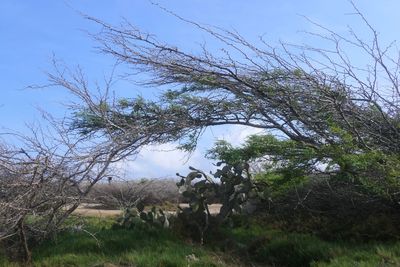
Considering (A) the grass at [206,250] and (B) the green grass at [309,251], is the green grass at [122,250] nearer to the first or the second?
(A) the grass at [206,250]

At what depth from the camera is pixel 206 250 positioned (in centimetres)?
784

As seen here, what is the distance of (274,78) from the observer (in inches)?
337

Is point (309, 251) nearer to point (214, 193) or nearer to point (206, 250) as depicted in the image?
point (206, 250)

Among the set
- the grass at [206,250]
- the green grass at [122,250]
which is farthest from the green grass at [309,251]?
the green grass at [122,250]

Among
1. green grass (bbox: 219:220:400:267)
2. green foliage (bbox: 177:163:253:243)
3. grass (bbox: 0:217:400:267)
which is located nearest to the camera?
green grass (bbox: 219:220:400:267)

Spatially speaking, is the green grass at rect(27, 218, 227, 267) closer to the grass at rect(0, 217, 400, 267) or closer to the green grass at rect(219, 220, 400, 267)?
the grass at rect(0, 217, 400, 267)

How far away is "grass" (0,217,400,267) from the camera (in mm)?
6922

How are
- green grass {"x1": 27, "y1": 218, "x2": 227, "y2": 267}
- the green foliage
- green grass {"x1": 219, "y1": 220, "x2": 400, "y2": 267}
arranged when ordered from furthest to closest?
1. the green foliage
2. green grass {"x1": 27, "y1": 218, "x2": 227, "y2": 267}
3. green grass {"x1": 219, "y1": 220, "x2": 400, "y2": 267}

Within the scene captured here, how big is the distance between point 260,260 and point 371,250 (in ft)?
4.89

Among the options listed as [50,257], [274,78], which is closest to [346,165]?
[274,78]

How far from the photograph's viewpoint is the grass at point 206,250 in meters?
6.92

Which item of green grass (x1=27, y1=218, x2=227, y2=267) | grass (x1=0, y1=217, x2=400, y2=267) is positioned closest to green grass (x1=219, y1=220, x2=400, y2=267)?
grass (x1=0, y1=217, x2=400, y2=267)

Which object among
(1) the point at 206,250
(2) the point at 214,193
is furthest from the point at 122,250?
(2) the point at 214,193

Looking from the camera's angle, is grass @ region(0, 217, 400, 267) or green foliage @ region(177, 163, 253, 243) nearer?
grass @ region(0, 217, 400, 267)
